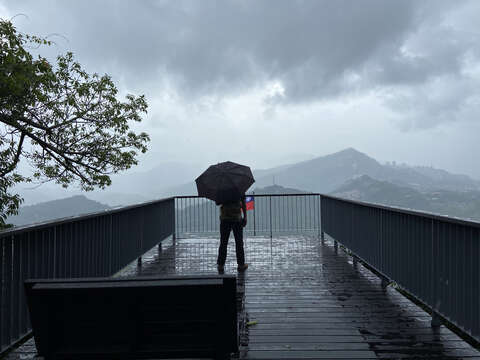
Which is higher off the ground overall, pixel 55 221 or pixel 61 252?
pixel 55 221

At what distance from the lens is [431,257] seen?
168 inches

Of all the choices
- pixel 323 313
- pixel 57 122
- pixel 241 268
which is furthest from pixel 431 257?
pixel 57 122

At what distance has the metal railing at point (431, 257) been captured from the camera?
11.5ft

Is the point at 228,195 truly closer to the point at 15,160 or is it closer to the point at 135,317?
the point at 135,317

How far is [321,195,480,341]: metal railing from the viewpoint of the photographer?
3508 mm

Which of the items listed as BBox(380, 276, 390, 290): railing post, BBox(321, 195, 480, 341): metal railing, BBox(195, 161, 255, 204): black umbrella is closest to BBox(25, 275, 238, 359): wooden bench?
BBox(321, 195, 480, 341): metal railing

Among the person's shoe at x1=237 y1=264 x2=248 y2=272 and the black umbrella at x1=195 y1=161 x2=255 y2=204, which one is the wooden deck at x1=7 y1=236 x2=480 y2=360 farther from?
the black umbrella at x1=195 y1=161 x2=255 y2=204

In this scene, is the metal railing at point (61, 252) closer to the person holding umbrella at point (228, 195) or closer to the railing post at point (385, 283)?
the person holding umbrella at point (228, 195)

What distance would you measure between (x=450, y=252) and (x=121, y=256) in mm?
5151

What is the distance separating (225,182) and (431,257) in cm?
391

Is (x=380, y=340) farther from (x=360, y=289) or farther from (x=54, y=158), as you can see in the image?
(x=54, y=158)

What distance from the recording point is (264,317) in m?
4.82

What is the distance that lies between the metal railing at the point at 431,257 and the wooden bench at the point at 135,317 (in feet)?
8.15

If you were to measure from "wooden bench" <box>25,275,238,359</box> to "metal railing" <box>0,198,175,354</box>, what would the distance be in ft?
4.56
